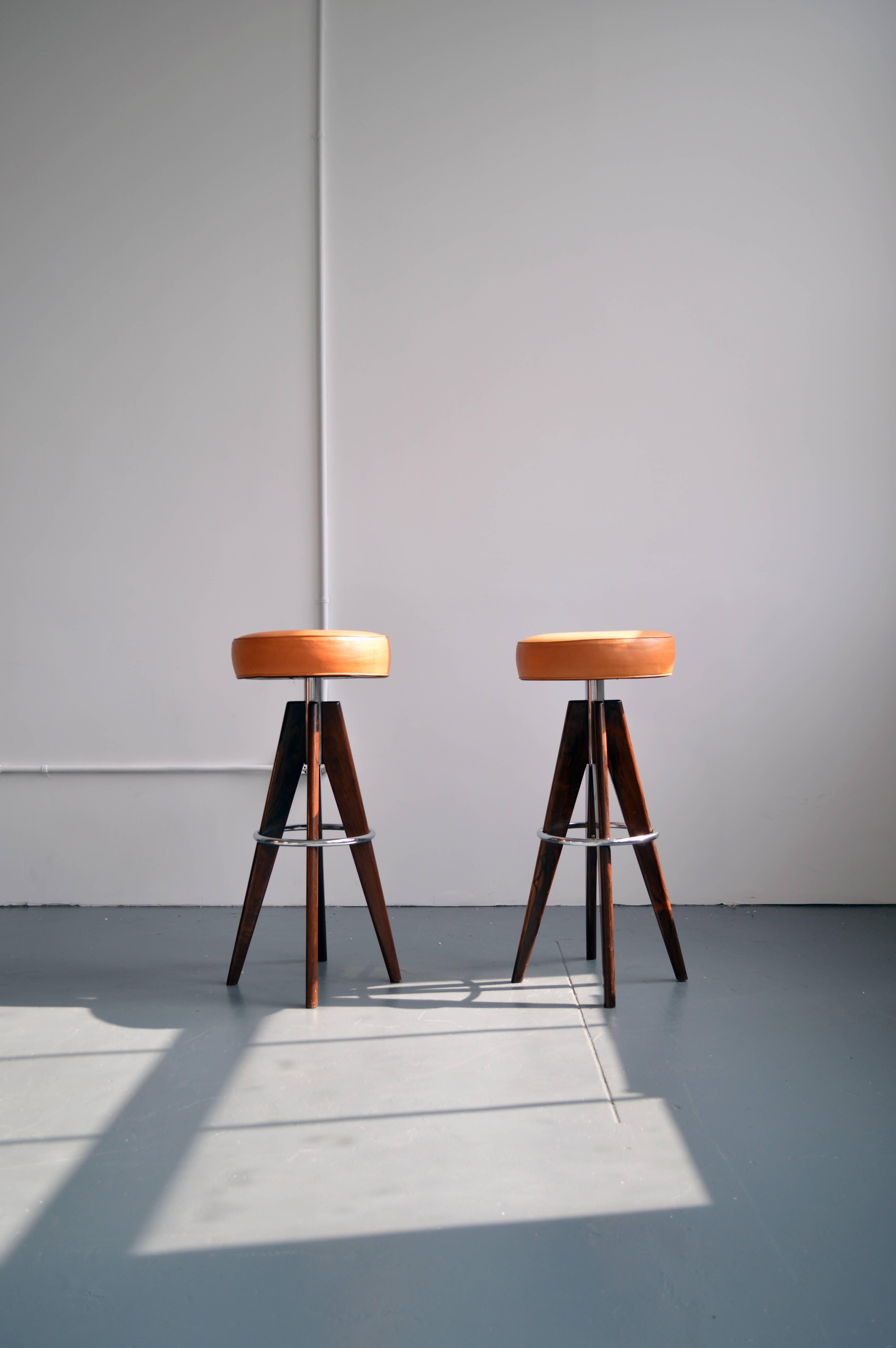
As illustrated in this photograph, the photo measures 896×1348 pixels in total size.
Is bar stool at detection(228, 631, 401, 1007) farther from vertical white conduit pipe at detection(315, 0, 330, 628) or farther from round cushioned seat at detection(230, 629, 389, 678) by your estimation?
vertical white conduit pipe at detection(315, 0, 330, 628)

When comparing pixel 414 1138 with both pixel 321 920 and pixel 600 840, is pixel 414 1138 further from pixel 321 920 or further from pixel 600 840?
pixel 321 920

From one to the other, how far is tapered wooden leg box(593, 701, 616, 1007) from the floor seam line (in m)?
0.07

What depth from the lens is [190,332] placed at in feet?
10.5

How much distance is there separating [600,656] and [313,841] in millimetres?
866

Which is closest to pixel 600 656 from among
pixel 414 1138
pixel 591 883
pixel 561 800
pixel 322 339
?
pixel 561 800

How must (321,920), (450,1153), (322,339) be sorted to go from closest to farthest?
(450,1153) < (321,920) < (322,339)

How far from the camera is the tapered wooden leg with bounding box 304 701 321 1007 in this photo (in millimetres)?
2205

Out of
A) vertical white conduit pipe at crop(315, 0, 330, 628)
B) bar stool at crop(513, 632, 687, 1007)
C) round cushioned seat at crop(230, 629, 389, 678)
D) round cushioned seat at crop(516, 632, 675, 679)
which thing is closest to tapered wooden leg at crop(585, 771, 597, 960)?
bar stool at crop(513, 632, 687, 1007)

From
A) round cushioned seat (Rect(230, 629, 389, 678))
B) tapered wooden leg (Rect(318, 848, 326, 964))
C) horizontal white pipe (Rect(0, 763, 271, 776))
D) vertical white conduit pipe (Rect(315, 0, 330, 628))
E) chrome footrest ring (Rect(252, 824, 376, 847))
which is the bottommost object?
tapered wooden leg (Rect(318, 848, 326, 964))

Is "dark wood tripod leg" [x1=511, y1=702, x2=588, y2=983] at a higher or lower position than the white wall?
lower

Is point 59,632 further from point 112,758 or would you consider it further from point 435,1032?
point 435,1032

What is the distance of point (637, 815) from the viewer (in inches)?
92.2

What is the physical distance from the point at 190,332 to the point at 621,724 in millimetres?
2136

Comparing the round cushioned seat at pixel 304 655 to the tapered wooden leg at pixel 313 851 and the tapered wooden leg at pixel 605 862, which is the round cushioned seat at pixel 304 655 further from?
the tapered wooden leg at pixel 605 862
